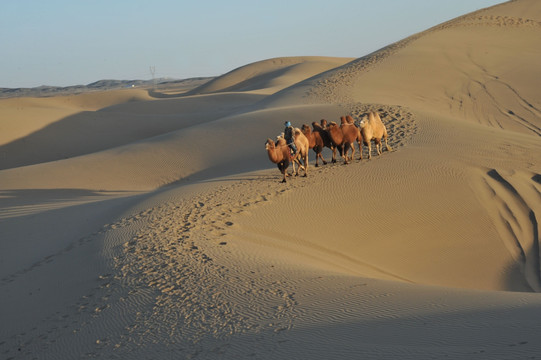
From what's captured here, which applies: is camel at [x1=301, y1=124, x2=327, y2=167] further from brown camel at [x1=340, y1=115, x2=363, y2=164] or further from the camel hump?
the camel hump

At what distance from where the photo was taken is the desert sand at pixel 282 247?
20.0ft

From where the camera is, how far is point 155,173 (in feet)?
70.3

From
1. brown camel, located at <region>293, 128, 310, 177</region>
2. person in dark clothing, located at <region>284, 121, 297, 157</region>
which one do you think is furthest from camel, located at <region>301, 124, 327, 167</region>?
person in dark clothing, located at <region>284, 121, 297, 157</region>

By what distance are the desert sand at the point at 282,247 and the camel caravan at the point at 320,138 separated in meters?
0.51

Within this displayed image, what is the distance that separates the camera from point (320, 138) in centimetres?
1564

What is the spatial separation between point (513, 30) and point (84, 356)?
129 feet

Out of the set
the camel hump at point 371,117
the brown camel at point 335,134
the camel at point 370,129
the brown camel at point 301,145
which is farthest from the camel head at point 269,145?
the camel hump at point 371,117

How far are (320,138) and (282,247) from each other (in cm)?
581

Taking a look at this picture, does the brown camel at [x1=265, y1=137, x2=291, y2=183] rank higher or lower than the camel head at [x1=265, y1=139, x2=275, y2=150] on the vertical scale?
lower

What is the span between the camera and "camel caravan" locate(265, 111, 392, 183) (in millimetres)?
14016

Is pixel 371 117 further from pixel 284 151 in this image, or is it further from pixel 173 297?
pixel 173 297

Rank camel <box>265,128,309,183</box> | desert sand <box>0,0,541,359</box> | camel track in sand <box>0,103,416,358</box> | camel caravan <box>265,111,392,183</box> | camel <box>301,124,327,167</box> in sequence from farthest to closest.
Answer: camel <box>301,124,327,167</box> < camel caravan <box>265,111,392,183</box> < camel <box>265,128,309,183</box> < camel track in sand <box>0,103,416,358</box> < desert sand <box>0,0,541,359</box>

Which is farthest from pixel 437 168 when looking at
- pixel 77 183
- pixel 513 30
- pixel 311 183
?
pixel 513 30

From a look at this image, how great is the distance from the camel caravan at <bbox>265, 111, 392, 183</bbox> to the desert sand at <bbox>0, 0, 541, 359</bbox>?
506 mm
